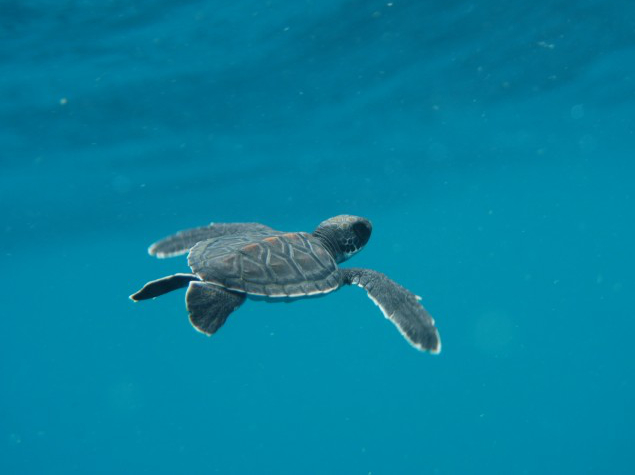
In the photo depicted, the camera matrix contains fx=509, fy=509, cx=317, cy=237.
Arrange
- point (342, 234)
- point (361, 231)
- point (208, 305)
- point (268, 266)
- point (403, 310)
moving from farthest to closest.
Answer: point (361, 231) → point (342, 234) → point (268, 266) → point (403, 310) → point (208, 305)

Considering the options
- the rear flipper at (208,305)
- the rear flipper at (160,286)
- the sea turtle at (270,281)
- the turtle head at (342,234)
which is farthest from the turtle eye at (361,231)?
the rear flipper at (160,286)

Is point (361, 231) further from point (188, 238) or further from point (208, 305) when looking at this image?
point (208, 305)

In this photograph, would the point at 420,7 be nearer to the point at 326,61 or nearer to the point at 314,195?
the point at 326,61

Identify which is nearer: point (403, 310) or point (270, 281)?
point (403, 310)

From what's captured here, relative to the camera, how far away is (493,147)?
84.5 feet

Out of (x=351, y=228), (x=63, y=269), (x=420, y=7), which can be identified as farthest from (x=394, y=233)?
(x=351, y=228)

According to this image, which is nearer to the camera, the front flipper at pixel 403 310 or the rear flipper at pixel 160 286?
the front flipper at pixel 403 310

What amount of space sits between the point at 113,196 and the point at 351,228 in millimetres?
17914

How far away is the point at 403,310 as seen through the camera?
5730 millimetres

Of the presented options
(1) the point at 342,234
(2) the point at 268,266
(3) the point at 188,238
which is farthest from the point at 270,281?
(3) the point at 188,238

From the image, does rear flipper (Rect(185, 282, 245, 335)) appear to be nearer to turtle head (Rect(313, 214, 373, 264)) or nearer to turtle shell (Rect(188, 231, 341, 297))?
turtle shell (Rect(188, 231, 341, 297))

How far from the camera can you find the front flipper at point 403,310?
5223 mm

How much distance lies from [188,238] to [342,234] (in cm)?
232

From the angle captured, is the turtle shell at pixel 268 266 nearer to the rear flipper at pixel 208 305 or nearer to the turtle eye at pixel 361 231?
the rear flipper at pixel 208 305
